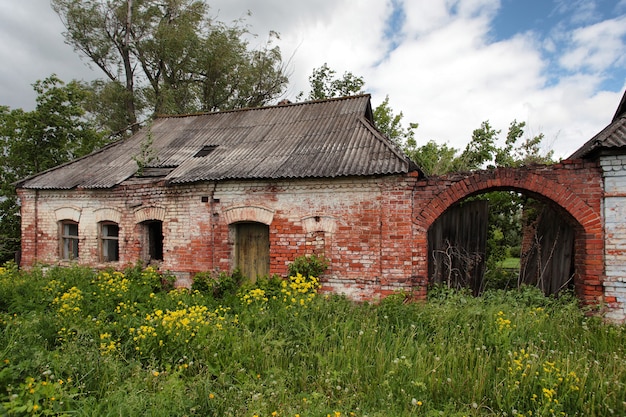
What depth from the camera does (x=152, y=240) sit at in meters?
9.15

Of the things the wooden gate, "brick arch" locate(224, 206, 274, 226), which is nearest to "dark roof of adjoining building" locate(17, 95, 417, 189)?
"brick arch" locate(224, 206, 274, 226)

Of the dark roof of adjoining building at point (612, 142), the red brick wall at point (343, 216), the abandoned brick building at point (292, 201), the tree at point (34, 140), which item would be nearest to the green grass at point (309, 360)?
the red brick wall at point (343, 216)

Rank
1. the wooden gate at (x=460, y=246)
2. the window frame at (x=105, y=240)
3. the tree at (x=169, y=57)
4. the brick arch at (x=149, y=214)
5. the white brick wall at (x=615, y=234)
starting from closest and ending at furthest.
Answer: the white brick wall at (x=615, y=234) < the wooden gate at (x=460, y=246) < the brick arch at (x=149, y=214) < the window frame at (x=105, y=240) < the tree at (x=169, y=57)

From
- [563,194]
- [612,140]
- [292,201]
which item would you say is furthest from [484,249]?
[292,201]

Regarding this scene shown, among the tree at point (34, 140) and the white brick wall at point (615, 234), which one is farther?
the tree at point (34, 140)

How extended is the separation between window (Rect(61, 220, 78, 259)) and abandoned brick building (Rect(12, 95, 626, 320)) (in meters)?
0.03

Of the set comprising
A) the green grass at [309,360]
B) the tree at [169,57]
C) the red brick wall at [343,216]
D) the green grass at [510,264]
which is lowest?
the green grass at [510,264]

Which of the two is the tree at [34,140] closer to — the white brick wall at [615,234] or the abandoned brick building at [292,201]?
the abandoned brick building at [292,201]

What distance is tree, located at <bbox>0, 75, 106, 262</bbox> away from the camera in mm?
12352

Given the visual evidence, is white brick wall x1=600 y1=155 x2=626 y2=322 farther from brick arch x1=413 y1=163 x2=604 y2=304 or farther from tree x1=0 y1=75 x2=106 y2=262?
tree x1=0 y1=75 x2=106 y2=262

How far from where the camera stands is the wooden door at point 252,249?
807 cm

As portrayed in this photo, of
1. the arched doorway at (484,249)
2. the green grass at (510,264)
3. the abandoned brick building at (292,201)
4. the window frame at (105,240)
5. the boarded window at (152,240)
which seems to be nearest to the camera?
the abandoned brick building at (292,201)

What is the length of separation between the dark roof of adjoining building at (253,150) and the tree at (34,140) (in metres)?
3.29

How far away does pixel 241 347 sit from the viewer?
170 inches
